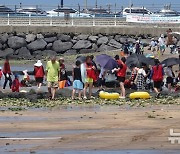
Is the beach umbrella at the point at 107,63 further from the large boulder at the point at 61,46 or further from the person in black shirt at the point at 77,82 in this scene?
the large boulder at the point at 61,46

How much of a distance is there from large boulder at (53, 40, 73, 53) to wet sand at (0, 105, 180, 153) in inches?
1199

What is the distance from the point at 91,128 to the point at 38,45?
117 feet

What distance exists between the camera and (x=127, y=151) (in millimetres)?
14602

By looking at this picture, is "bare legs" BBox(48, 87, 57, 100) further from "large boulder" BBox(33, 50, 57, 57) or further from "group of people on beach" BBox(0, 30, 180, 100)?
"large boulder" BBox(33, 50, 57, 57)

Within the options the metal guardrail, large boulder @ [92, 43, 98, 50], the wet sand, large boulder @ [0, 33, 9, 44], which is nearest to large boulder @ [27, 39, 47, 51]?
the metal guardrail

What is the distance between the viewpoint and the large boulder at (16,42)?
173ft

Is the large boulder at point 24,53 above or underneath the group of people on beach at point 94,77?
underneath

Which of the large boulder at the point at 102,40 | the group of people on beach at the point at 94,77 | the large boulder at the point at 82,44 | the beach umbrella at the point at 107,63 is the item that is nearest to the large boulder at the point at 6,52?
the large boulder at the point at 82,44

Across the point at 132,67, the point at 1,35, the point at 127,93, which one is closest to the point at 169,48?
the point at 1,35

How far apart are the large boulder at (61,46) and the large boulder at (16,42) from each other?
2054 millimetres

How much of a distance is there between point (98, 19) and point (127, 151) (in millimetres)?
39883

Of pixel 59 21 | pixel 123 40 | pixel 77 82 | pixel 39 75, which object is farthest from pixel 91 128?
pixel 59 21

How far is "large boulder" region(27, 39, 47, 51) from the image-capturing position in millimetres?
52719

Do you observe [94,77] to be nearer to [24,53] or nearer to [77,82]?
[77,82]
